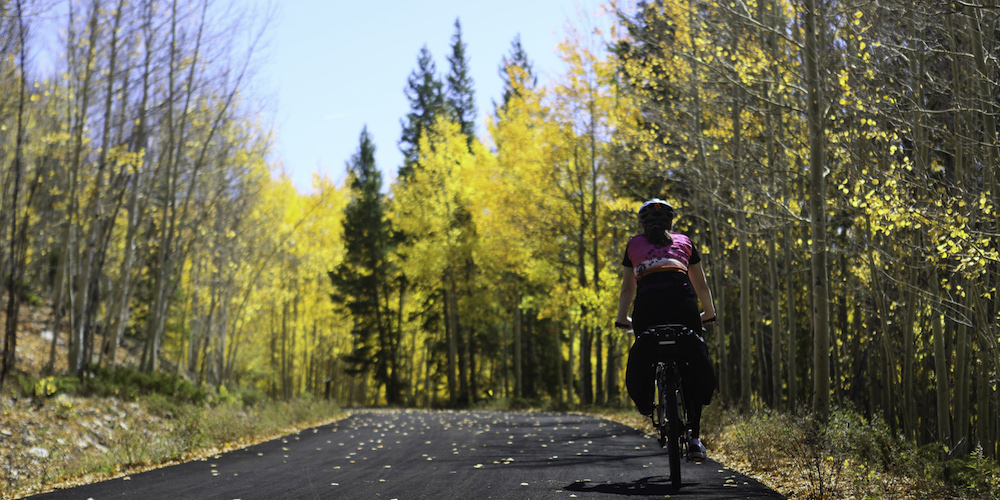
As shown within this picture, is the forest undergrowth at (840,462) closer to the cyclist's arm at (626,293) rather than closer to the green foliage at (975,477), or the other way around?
the green foliage at (975,477)

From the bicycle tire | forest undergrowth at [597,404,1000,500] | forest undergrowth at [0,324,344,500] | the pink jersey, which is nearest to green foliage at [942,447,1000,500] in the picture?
forest undergrowth at [597,404,1000,500]

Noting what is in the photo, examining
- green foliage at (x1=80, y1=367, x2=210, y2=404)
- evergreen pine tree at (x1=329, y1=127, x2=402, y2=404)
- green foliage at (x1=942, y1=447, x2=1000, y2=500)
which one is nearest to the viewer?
green foliage at (x1=942, y1=447, x2=1000, y2=500)

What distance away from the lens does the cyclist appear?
19.3 feet

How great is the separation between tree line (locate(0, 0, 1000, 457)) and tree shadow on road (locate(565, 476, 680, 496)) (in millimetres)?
3350

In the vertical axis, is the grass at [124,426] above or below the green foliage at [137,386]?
below

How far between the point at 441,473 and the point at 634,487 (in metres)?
2.27

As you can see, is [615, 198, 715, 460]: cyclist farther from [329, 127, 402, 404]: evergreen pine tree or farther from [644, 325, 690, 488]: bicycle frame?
[329, 127, 402, 404]: evergreen pine tree

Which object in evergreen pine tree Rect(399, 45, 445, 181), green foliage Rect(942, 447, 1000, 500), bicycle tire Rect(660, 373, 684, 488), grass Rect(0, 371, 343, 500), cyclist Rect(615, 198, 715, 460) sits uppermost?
evergreen pine tree Rect(399, 45, 445, 181)

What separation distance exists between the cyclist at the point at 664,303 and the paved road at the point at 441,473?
3.02ft

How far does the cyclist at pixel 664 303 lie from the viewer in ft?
19.3

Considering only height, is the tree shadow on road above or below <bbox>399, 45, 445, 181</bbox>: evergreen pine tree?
below

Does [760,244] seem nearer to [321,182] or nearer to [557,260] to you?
[557,260]

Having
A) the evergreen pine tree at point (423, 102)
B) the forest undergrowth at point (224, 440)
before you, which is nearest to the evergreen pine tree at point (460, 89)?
the evergreen pine tree at point (423, 102)

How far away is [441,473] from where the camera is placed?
8328 millimetres
